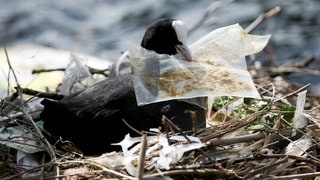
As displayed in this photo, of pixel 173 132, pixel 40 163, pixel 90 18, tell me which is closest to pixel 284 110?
pixel 173 132

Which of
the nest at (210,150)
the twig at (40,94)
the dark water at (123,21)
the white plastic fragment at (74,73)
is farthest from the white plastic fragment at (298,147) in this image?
the dark water at (123,21)

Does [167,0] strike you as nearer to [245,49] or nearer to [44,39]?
[44,39]

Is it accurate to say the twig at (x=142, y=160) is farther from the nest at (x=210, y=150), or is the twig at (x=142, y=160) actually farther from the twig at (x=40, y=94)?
the twig at (x=40, y=94)

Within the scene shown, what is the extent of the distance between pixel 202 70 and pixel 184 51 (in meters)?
0.18

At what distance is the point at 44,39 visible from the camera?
305 inches

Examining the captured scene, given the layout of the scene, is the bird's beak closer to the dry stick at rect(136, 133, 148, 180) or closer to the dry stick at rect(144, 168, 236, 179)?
the dry stick at rect(144, 168, 236, 179)

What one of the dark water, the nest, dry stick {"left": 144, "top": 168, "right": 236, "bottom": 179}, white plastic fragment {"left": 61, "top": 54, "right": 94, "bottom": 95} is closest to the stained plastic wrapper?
the nest

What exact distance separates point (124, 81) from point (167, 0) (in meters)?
3.84

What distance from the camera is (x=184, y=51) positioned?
429 cm

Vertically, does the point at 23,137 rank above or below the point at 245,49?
below

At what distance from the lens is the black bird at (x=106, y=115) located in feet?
13.7

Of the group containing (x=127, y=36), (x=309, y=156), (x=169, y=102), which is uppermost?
(x=127, y=36)

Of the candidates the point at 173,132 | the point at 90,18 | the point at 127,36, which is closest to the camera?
the point at 173,132

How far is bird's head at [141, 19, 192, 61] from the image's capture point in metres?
4.50
